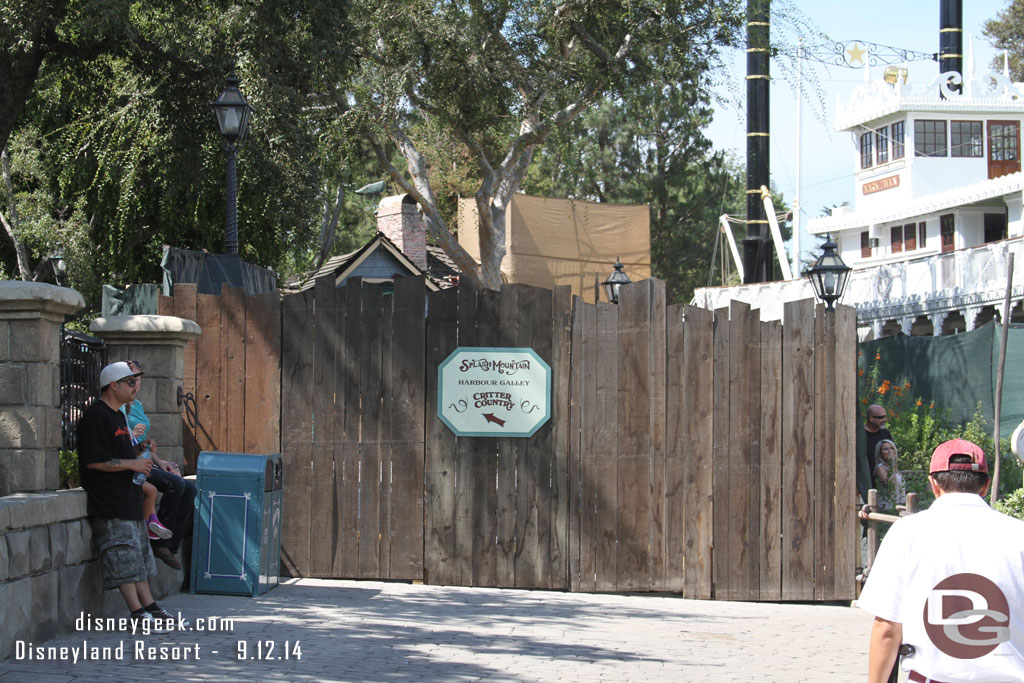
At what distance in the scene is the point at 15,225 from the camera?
2320cm

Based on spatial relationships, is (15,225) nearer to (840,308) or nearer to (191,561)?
(191,561)

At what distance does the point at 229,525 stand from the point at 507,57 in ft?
49.4

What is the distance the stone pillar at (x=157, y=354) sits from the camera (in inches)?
356

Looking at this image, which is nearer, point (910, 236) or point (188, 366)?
point (188, 366)

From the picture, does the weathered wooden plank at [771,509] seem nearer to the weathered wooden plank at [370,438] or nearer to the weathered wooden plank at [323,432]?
the weathered wooden plank at [370,438]

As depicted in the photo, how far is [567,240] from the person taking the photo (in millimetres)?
30781

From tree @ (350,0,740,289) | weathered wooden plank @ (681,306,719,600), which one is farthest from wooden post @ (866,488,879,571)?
tree @ (350,0,740,289)

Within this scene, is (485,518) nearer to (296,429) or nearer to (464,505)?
(464,505)

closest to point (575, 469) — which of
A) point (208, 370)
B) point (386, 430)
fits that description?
point (386, 430)

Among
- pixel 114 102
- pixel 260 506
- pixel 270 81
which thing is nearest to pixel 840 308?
pixel 260 506

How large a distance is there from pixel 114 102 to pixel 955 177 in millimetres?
29477

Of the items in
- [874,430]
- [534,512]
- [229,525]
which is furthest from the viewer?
[874,430]

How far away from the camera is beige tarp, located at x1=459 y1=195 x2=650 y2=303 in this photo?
2989 cm

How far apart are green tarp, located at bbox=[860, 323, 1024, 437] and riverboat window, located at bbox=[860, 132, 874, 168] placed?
23.5 m
